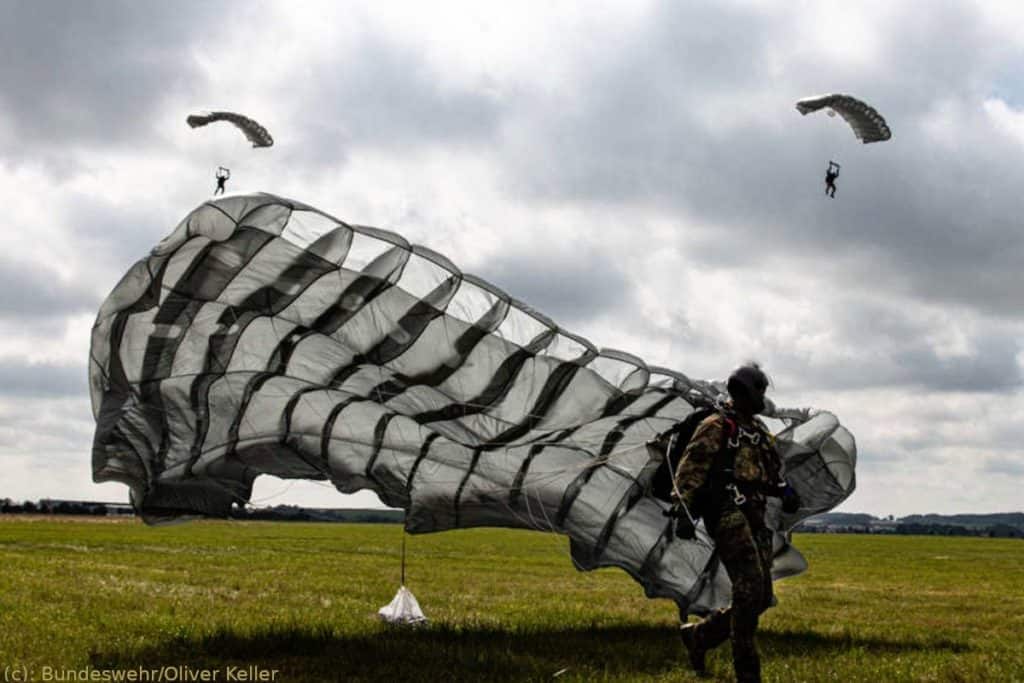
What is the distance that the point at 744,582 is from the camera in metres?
8.68

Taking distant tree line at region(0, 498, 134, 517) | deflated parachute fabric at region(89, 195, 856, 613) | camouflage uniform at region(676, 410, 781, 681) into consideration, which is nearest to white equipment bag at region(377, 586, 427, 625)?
deflated parachute fabric at region(89, 195, 856, 613)

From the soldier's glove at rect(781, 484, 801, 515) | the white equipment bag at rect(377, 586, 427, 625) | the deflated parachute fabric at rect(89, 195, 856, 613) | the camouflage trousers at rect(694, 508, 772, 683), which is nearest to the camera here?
the camouflage trousers at rect(694, 508, 772, 683)

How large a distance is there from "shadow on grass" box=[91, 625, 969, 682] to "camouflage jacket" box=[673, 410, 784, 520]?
1.81m

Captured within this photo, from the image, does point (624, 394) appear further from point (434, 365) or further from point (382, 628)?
point (382, 628)

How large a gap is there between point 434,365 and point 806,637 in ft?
18.5

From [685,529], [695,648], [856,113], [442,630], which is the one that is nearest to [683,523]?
[685,529]

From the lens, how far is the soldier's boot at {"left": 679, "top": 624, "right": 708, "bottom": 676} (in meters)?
9.71

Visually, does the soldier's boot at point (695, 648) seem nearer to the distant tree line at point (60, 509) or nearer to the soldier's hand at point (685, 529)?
the soldier's hand at point (685, 529)

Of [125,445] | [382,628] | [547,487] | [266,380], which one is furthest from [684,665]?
[125,445]

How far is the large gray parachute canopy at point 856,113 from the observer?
58.0 feet

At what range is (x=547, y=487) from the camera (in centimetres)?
1189

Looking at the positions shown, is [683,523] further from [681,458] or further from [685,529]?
[681,458]

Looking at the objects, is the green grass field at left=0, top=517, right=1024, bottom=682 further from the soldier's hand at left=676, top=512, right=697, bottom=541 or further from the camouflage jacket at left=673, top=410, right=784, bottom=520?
the camouflage jacket at left=673, top=410, right=784, bottom=520

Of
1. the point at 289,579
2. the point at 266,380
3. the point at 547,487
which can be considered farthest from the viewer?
the point at 289,579
